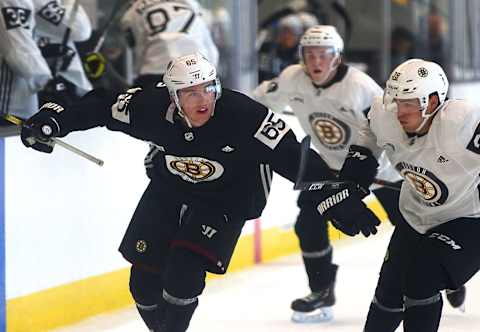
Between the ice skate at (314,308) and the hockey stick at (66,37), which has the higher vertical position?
the hockey stick at (66,37)

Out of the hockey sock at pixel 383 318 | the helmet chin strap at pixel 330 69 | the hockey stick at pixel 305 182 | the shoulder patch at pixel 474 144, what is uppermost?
the shoulder patch at pixel 474 144

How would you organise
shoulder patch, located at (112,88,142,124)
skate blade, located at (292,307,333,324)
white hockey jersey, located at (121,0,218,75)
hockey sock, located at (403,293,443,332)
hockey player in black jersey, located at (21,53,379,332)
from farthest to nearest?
white hockey jersey, located at (121,0,218,75)
skate blade, located at (292,307,333,324)
shoulder patch, located at (112,88,142,124)
hockey player in black jersey, located at (21,53,379,332)
hockey sock, located at (403,293,443,332)

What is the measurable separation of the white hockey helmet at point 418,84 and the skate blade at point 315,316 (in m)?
1.27

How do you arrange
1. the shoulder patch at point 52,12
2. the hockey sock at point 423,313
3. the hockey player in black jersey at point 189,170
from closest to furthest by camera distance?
the hockey sock at point 423,313
the hockey player in black jersey at point 189,170
the shoulder patch at point 52,12

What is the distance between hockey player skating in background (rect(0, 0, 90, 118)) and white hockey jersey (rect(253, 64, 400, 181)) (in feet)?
2.85

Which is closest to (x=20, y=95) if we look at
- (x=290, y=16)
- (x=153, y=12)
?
(x=153, y=12)

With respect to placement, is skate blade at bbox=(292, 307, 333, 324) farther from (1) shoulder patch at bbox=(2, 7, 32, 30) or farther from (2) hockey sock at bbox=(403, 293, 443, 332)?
(1) shoulder patch at bbox=(2, 7, 32, 30)

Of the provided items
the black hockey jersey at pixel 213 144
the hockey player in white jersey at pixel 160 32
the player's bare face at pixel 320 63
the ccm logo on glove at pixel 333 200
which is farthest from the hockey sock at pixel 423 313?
the hockey player in white jersey at pixel 160 32

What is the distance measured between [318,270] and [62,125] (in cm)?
137

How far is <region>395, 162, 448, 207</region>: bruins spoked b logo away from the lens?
3322mm

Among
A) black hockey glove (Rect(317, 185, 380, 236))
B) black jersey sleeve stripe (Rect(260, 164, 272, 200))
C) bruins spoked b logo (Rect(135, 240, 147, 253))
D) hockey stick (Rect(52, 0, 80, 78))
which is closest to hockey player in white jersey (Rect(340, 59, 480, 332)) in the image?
black hockey glove (Rect(317, 185, 380, 236))

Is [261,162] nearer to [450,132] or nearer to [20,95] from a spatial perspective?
[450,132]

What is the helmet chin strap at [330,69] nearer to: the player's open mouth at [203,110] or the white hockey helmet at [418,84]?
the white hockey helmet at [418,84]

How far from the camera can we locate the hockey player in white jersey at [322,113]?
14.2ft
